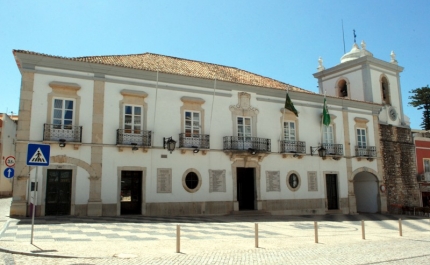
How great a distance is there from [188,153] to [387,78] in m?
16.4

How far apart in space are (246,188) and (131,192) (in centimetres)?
610

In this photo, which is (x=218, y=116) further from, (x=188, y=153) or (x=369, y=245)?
(x=369, y=245)

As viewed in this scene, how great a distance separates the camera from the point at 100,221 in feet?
43.2

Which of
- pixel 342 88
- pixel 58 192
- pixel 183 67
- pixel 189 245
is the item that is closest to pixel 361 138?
pixel 342 88

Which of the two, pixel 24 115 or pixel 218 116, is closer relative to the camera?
pixel 24 115

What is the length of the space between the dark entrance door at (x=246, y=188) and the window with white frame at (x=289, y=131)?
2922 millimetres

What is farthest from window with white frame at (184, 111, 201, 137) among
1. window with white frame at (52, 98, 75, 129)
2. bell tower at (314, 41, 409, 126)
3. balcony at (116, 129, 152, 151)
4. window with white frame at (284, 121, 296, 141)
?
bell tower at (314, 41, 409, 126)

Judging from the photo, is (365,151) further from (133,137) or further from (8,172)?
(8,172)

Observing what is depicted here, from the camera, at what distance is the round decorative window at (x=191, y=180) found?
17.1 m

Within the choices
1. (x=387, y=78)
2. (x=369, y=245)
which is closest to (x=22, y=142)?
(x=369, y=245)

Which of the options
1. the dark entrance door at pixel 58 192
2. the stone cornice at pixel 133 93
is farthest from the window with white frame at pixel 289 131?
the dark entrance door at pixel 58 192

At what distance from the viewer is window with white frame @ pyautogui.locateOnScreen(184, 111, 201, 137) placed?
17.5 m

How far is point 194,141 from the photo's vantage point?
683 inches

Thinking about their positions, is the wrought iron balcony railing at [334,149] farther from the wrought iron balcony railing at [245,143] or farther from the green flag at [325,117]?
the wrought iron balcony railing at [245,143]
